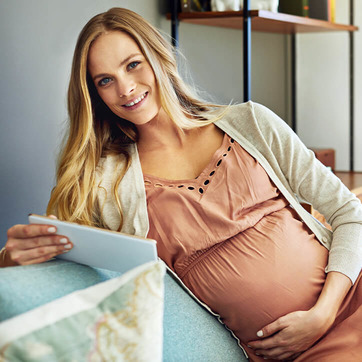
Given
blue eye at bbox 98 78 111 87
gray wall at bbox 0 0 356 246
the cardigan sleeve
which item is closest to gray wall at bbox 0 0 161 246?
gray wall at bbox 0 0 356 246

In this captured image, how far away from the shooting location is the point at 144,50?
133 centimetres

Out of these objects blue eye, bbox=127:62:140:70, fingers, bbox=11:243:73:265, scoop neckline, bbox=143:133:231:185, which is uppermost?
blue eye, bbox=127:62:140:70

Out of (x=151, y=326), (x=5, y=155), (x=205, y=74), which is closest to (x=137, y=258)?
(x=151, y=326)

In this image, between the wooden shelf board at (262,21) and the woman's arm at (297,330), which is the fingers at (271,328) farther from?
the wooden shelf board at (262,21)

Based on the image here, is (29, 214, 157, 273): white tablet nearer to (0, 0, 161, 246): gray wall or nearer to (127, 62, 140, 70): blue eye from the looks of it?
(127, 62, 140, 70): blue eye

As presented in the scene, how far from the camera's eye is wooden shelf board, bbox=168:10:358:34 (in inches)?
98.5

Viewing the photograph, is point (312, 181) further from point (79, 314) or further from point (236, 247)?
point (79, 314)

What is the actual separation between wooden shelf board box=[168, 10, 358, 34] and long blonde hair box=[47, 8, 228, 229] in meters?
1.17

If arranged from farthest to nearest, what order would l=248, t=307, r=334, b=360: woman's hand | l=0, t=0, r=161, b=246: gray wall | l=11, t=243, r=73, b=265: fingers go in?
1. l=0, t=0, r=161, b=246: gray wall
2. l=248, t=307, r=334, b=360: woman's hand
3. l=11, t=243, r=73, b=265: fingers

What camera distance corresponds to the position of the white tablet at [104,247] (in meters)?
0.89

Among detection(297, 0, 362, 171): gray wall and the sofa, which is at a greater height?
detection(297, 0, 362, 171): gray wall

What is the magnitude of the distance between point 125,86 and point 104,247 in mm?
490

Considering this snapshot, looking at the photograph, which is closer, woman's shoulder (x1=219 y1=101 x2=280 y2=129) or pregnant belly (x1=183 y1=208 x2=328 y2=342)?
pregnant belly (x1=183 y1=208 x2=328 y2=342)

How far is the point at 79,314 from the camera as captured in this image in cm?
77
